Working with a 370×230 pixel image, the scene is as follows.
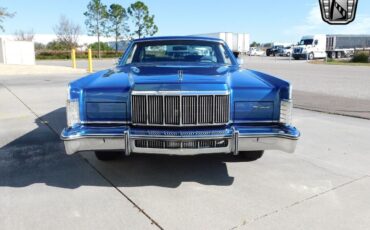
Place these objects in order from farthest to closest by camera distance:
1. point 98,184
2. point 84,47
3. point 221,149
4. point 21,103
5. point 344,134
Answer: point 84,47 < point 21,103 < point 344,134 < point 98,184 < point 221,149

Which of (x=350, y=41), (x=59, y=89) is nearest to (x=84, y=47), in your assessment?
(x=350, y=41)

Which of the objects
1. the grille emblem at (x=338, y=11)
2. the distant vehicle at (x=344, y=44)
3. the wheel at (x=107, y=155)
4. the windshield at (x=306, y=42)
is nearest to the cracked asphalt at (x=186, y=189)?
the wheel at (x=107, y=155)

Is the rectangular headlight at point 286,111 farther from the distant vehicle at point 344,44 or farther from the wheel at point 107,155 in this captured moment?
the distant vehicle at point 344,44

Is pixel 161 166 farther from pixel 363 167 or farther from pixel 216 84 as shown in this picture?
pixel 363 167

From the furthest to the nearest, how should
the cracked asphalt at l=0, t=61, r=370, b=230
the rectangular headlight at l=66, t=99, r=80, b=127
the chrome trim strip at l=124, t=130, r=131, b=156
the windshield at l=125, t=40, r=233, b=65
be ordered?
the windshield at l=125, t=40, r=233, b=65 → the rectangular headlight at l=66, t=99, r=80, b=127 → the chrome trim strip at l=124, t=130, r=131, b=156 → the cracked asphalt at l=0, t=61, r=370, b=230

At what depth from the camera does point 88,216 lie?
288cm

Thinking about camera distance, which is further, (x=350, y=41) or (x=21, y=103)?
(x=350, y=41)

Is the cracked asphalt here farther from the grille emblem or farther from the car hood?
the grille emblem

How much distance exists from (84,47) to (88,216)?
204ft

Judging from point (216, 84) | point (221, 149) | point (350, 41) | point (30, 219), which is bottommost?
point (30, 219)

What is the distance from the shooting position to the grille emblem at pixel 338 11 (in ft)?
23.2

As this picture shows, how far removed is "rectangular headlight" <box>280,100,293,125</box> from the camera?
3327mm

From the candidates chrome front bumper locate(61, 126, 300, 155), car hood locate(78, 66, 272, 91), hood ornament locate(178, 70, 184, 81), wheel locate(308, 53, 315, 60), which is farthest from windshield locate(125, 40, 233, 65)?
wheel locate(308, 53, 315, 60)

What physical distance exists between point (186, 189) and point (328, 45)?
46218mm
